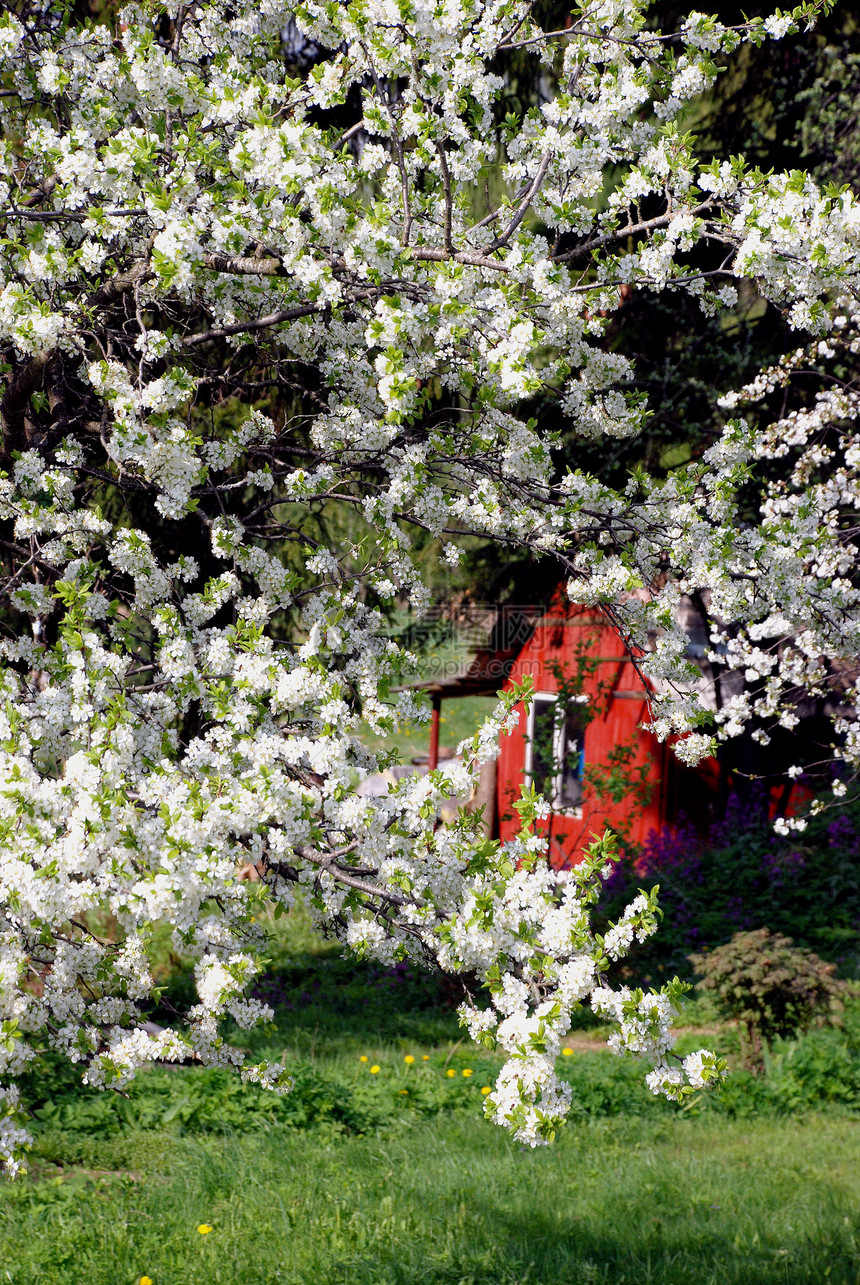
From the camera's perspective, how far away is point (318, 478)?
14.9 ft

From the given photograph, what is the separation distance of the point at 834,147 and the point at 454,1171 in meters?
9.94

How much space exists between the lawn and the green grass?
1cm

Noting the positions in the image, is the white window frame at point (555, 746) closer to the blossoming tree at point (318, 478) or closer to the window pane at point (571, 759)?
the window pane at point (571, 759)

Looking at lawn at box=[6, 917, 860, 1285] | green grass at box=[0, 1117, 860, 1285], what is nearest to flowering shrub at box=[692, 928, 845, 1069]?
lawn at box=[6, 917, 860, 1285]

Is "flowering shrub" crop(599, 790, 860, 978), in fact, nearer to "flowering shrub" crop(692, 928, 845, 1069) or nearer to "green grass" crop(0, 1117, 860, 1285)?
"flowering shrub" crop(692, 928, 845, 1069)

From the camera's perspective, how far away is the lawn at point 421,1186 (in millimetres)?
4508

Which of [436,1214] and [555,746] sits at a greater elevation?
[555,746]

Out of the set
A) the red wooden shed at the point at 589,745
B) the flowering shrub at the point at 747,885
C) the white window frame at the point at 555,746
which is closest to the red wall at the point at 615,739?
the red wooden shed at the point at 589,745

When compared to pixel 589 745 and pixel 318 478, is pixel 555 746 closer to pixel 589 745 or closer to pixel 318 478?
pixel 589 745

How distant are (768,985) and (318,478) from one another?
568 centimetres

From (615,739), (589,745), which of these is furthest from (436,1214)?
(589,745)

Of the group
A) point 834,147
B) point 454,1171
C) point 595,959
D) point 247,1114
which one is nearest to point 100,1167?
point 247,1114

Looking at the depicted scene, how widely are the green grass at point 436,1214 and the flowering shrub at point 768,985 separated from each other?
1.77 meters

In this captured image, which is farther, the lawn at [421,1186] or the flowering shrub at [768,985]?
the flowering shrub at [768,985]
